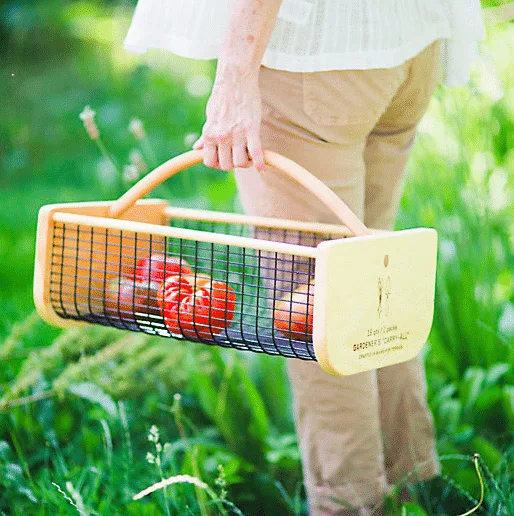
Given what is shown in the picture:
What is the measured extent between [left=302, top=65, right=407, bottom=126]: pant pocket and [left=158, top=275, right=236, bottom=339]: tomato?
1.24 feet

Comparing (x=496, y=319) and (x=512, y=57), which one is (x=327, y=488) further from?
(x=512, y=57)

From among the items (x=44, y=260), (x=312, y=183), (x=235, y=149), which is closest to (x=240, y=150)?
(x=235, y=149)

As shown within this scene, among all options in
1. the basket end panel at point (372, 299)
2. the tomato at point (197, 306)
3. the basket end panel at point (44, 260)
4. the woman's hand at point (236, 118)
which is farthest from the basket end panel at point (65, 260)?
the basket end panel at point (372, 299)

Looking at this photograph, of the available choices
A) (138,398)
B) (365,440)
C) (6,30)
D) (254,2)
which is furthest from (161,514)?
(6,30)

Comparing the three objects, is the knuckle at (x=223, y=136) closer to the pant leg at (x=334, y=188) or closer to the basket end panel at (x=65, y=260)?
the pant leg at (x=334, y=188)

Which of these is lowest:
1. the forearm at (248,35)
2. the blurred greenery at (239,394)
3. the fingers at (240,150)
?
the blurred greenery at (239,394)

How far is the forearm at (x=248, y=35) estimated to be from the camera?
155 cm

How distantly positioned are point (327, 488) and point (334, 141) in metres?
0.74

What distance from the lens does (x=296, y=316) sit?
1.56m

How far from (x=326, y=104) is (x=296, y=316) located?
1.38ft

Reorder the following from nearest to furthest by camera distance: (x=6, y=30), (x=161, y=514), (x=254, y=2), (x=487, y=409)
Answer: (x=254, y=2)
(x=161, y=514)
(x=487, y=409)
(x=6, y=30)

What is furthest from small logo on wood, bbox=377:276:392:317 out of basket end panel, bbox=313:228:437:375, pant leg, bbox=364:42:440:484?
pant leg, bbox=364:42:440:484

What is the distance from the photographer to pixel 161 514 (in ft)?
6.58

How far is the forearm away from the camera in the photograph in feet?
5.09
